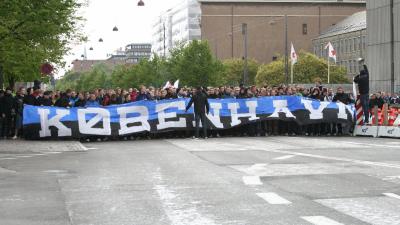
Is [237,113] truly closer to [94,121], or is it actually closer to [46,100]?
[94,121]

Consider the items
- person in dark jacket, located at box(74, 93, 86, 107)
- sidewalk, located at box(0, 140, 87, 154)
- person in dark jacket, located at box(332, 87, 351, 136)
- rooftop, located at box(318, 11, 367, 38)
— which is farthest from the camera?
rooftop, located at box(318, 11, 367, 38)

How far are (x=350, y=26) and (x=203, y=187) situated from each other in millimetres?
116459

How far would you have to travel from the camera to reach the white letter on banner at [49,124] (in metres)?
26.7

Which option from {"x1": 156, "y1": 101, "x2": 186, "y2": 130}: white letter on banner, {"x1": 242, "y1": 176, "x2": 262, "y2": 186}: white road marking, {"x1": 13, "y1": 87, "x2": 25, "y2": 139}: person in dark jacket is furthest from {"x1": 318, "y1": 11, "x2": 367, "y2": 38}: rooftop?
{"x1": 242, "y1": 176, "x2": 262, "y2": 186}: white road marking

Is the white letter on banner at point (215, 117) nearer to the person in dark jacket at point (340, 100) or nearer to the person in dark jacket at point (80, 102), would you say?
the person in dark jacket at point (340, 100)

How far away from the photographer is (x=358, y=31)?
381 feet

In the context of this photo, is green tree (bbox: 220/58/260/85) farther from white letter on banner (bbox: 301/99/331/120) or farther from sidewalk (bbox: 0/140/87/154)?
sidewalk (bbox: 0/140/87/154)

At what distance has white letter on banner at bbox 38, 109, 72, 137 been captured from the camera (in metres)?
26.7

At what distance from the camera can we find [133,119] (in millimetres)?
27953

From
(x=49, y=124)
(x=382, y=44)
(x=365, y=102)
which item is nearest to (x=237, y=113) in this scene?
(x=365, y=102)

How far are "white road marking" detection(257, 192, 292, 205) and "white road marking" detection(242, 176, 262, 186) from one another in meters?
1.27

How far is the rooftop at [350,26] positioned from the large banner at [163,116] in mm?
88851

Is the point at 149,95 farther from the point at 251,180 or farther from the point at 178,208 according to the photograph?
the point at 178,208

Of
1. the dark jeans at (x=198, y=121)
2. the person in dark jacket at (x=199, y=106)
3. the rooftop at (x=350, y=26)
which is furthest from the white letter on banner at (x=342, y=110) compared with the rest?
the rooftop at (x=350, y=26)
